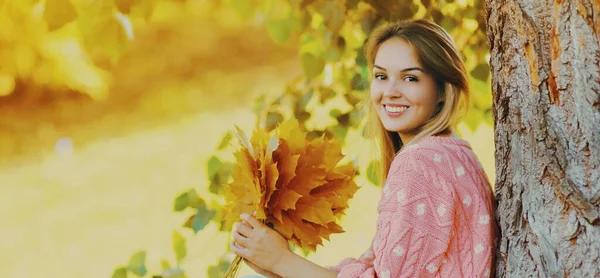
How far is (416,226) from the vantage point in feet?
5.41

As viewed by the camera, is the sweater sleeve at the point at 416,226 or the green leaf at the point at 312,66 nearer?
the sweater sleeve at the point at 416,226

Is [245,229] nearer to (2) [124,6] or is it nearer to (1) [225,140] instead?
(1) [225,140]

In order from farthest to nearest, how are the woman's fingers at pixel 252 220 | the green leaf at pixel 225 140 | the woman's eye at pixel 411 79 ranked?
the green leaf at pixel 225 140
the woman's eye at pixel 411 79
the woman's fingers at pixel 252 220

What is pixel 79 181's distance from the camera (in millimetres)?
6738

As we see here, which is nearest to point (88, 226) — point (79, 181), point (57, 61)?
point (79, 181)

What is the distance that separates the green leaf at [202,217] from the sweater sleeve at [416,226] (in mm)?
863

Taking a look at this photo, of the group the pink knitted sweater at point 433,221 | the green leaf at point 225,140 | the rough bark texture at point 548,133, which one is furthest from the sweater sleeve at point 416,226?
the green leaf at point 225,140

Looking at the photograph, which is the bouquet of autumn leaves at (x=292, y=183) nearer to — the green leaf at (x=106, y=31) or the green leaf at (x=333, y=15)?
the green leaf at (x=106, y=31)

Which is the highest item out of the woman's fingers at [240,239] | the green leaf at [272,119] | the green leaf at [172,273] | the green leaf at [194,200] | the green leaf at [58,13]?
the green leaf at [58,13]

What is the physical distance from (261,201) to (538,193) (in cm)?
58

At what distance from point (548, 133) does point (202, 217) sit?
126 centimetres

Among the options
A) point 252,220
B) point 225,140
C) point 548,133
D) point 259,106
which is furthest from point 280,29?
point 548,133

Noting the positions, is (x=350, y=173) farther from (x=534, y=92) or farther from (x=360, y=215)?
(x=360, y=215)

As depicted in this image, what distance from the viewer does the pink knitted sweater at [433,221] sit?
65.0 inches
